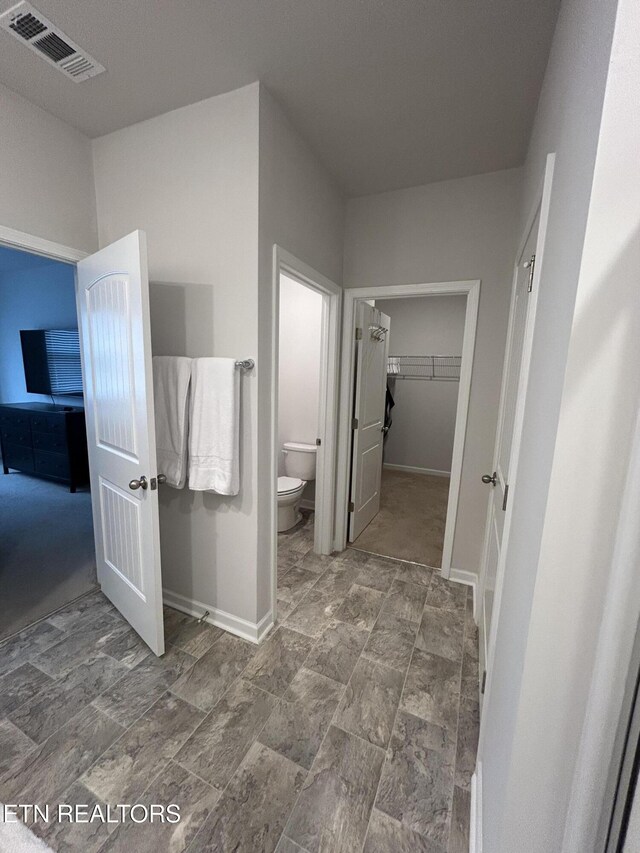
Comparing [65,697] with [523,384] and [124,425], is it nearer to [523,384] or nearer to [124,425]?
[124,425]

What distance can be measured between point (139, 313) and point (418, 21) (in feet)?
4.77

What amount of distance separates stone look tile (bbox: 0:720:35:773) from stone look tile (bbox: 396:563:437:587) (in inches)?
78.6

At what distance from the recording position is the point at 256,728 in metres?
1.38

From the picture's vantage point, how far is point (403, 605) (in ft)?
7.00

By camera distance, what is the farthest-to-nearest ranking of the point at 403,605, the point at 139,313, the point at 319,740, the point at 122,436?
the point at 403,605 → the point at 122,436 → the point at 139,313 → the point at 319,740

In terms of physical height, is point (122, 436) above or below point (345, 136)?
below

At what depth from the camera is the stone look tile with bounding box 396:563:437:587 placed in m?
2.39

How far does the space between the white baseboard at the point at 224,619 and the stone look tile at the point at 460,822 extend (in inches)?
40.5

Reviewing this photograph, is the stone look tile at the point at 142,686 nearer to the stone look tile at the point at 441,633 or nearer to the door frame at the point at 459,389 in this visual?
the stone look tile at the point at 441,633

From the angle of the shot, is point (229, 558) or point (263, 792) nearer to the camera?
point (263, 792)

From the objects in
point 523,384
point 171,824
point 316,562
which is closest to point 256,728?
point 171,824

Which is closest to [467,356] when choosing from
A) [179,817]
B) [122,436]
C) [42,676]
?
[122,436]

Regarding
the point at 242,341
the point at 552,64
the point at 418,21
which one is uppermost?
the point at 418,21

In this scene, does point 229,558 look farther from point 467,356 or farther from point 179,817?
point 467,356
